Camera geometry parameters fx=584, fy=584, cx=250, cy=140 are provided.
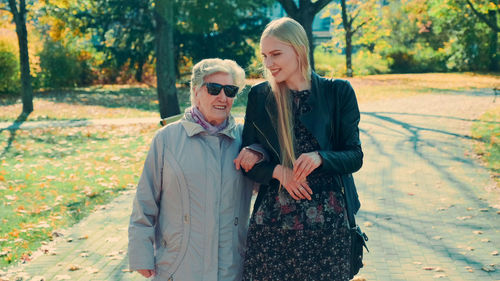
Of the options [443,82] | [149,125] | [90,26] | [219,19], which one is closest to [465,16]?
[443,82]

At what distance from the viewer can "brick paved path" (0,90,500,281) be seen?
17.7 feet

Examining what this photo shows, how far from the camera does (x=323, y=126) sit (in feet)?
8.54

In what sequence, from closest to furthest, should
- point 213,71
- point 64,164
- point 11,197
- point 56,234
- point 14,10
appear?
point 213,71, point 56,234, point 11,197, point 64,164, point 14,10

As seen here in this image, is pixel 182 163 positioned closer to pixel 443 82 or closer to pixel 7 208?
pixel 7 208

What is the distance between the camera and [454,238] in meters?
6.32

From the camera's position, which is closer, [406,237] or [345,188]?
[345,188]

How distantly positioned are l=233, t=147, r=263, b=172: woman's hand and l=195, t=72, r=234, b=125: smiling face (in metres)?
0.23

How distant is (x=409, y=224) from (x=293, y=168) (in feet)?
15.5

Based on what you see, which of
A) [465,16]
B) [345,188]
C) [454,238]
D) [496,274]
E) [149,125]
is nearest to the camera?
[345,188]

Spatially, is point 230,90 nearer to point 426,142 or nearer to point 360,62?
point 426,142

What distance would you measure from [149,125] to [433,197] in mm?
9529

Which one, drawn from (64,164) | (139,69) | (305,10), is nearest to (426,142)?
(305,10)

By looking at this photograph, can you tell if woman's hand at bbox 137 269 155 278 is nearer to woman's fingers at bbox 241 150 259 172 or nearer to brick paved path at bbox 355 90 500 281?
woman's fingers at bbox 241 150 259 172

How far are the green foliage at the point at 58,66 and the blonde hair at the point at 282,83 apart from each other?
27.2 m
